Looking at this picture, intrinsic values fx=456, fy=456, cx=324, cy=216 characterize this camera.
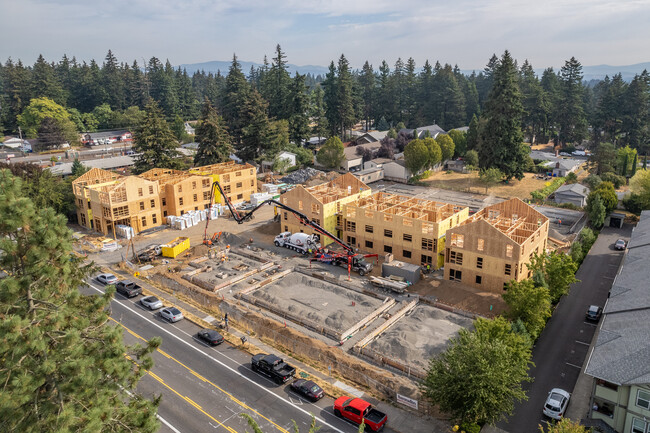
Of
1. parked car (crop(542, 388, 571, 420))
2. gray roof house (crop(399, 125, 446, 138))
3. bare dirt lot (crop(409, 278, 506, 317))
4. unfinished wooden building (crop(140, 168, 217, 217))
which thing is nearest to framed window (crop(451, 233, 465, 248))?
bare dirt lot (crop(409, 278, 506, 317))

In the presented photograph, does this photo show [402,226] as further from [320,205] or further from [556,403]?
[556,403]

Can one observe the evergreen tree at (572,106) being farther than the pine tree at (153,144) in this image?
Yes

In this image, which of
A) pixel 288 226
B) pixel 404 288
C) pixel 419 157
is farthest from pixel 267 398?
pixel 419 157

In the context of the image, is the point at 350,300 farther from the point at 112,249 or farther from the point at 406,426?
the point at 112,249

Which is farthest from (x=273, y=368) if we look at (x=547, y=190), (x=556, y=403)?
(x=547, y=190)

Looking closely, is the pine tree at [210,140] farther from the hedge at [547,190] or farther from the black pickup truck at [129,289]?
the hedge at [547,190]

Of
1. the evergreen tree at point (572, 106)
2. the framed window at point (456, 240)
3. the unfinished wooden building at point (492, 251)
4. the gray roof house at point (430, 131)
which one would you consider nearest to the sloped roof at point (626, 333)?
the unfinished wooden building at point (492, 251)
